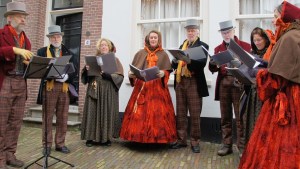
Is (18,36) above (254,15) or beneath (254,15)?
beneath

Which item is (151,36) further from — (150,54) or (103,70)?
(103,70)

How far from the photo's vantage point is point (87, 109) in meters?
5.02

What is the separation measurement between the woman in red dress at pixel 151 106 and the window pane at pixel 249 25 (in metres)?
1.78

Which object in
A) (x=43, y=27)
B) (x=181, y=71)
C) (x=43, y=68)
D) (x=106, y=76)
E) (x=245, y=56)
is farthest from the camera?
(x=43, y=27)

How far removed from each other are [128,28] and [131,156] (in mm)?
2891

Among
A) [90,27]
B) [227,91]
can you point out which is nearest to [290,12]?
[227,91]

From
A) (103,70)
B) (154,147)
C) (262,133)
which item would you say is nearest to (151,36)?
(103,70)

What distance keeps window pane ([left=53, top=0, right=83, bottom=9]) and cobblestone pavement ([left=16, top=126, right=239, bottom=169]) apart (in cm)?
368

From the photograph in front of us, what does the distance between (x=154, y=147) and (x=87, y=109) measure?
1.35m

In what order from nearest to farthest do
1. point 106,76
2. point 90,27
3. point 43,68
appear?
point 43,68 < point 106,76 < point 90,27

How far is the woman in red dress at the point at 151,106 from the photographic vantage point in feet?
15.0

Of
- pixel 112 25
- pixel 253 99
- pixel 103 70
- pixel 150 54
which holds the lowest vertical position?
pixel 253 99

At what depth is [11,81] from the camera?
382cm

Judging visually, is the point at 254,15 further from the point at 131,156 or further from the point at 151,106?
the point at 131,156
